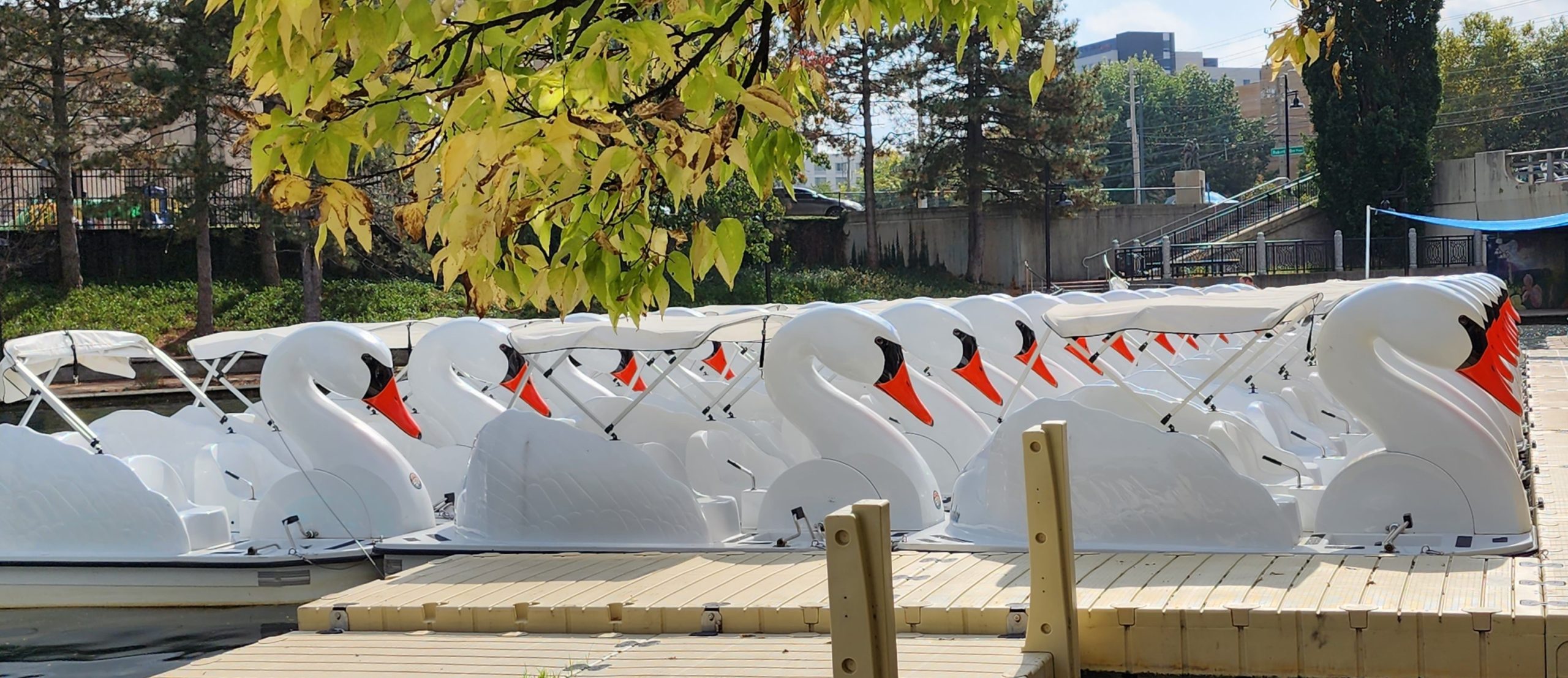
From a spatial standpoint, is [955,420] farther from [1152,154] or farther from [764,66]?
[1152,154]

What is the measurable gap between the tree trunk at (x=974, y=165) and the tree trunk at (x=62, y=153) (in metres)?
21.4

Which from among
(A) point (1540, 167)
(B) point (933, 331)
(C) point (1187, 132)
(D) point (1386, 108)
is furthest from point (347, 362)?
(C) point (1187, 132)

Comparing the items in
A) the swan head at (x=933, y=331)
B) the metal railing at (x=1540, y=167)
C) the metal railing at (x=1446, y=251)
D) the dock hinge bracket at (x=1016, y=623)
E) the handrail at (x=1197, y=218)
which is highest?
the metal railing at (x=1540, y=167)

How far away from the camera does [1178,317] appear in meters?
9.12

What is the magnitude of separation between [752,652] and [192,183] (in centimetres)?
2577

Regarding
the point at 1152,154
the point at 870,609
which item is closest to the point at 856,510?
the point at 870,609

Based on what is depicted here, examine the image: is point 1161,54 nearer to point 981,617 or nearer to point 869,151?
point 869,151

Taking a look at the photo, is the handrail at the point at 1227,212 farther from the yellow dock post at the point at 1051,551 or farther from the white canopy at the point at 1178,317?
the yellow dock post at the point at 1051,551

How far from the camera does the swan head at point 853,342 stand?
32.1ft

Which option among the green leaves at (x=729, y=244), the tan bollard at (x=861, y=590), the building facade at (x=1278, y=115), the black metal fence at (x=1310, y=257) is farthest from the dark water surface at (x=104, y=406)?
the building facade at (x=1278, y=115)

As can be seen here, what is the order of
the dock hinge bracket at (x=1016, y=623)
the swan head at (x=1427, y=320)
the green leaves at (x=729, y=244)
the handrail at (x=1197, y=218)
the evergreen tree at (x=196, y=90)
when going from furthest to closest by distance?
the handrail at (x=1197, y=218)
the evergreen tree at (x=196, y=90)
the swan head at (x=1427, y=320)
the dock hinge bracket at (x=1016, y=623)
the green leaves at (x=729, y=244)

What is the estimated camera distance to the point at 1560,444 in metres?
10.9

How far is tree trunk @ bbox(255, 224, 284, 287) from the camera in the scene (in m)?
33.1

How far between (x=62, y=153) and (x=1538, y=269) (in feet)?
108
